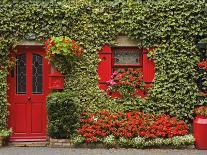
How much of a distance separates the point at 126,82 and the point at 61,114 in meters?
2.14

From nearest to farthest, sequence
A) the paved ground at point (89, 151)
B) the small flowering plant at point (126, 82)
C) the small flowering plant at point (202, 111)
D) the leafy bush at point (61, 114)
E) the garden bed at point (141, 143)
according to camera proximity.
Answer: the paved ground at point (89, 151), the garden bed at point (141, 143), the leafy bush at point (61, 114), the small flowering plant at point (202, 111), the small flowering plant at point (126, 82)

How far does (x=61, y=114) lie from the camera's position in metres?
12.3

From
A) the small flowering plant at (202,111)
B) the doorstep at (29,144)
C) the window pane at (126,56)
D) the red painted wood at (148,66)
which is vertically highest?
the window pane at (126,56)

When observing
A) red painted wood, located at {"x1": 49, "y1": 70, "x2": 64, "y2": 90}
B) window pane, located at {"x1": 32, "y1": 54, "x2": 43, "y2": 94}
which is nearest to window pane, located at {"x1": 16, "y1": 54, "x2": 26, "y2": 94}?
window pane, located at {"x1": 32, "y1": 54, "x2": 43, "y2": 94}

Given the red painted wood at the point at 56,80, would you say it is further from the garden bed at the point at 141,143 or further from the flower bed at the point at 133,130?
the garden bed at the point at 141,143

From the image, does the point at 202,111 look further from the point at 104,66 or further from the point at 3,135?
the point at 3,135

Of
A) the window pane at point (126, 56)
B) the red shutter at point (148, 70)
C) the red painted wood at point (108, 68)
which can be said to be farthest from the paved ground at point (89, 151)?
the window pane at point (126, 56)

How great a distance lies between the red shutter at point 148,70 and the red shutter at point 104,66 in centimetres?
99

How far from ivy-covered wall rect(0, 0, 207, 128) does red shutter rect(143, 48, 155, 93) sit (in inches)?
7.1

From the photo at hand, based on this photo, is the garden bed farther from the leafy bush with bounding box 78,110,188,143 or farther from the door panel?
the door panel

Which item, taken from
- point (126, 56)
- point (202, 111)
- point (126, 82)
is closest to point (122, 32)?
point (126, 56)

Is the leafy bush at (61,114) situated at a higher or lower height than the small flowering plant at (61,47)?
lower

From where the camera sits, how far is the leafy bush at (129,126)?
12320 mm

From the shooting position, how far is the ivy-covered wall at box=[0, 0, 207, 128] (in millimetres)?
13062
